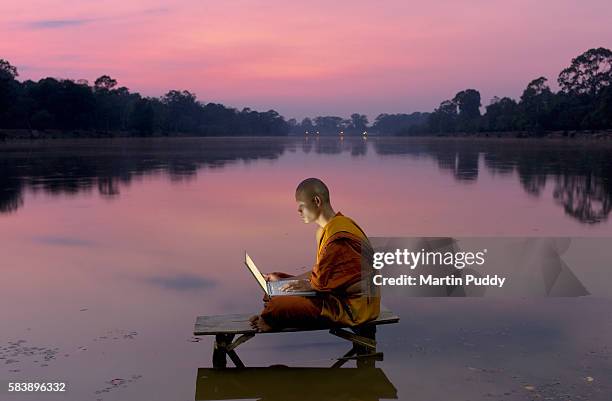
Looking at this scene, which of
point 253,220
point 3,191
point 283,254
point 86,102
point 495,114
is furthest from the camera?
point 495,114

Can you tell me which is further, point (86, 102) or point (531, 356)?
point (86, 102)

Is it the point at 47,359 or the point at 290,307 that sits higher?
the point at 290,307

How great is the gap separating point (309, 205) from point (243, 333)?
118 centimetres

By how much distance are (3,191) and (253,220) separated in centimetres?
1024

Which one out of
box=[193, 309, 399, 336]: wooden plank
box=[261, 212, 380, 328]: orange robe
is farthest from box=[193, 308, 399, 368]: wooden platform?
box=[261, 212, 380, 328]: orange robe

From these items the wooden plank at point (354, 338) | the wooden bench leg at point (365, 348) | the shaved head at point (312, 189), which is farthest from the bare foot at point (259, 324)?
the shaved head at point (312, 189)

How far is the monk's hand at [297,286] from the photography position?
5605 mm

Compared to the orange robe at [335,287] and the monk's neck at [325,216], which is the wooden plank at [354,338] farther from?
the monk's neck at [325,216]

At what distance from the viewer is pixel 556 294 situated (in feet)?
26.9

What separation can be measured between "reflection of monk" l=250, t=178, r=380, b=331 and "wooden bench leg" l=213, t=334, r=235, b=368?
252 mm

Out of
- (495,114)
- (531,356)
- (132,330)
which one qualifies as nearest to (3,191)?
(132,330)

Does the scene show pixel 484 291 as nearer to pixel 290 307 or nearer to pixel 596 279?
pixel 596 279

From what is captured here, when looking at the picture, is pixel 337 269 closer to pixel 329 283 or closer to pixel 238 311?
pixel 329 283

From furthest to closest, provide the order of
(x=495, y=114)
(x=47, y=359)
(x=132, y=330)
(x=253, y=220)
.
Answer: (x=495, y=114), (x=253, y=220), (x=132, y=330), (x=47, y=359)
